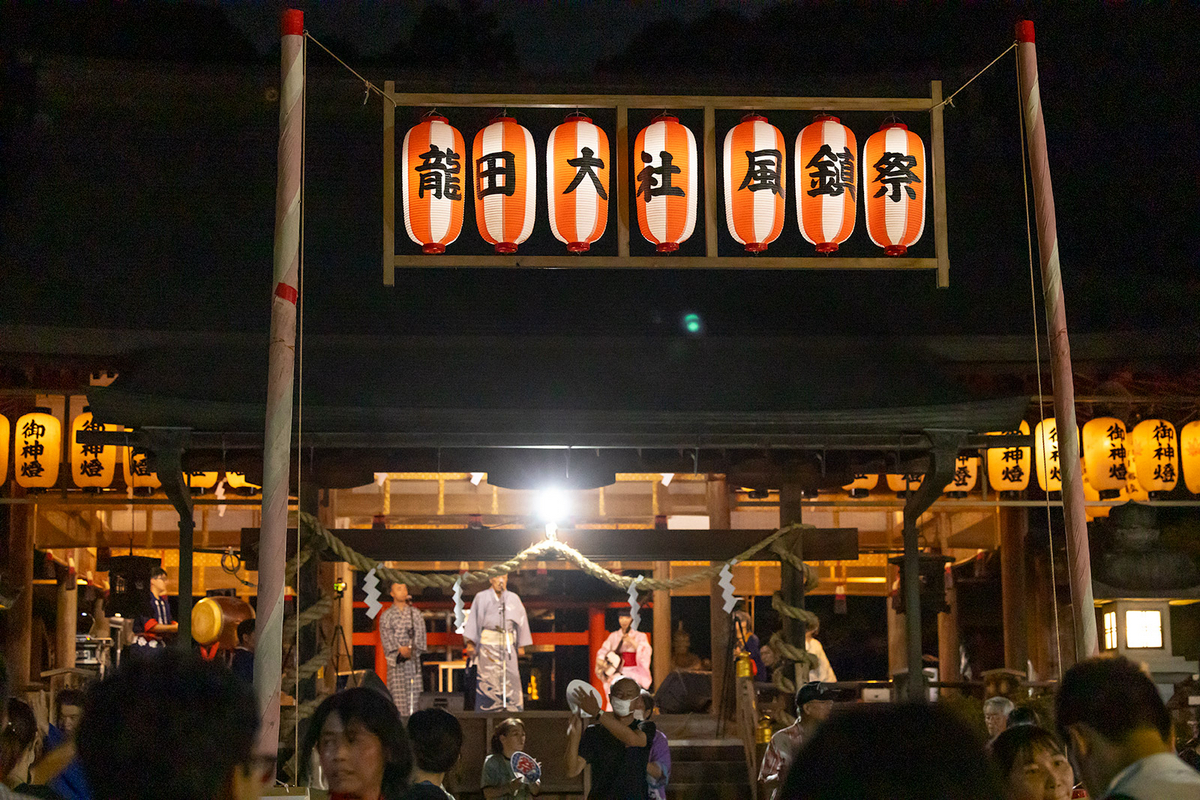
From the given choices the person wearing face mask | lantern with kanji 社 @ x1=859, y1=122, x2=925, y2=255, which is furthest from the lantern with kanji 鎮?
the person wearing face mask

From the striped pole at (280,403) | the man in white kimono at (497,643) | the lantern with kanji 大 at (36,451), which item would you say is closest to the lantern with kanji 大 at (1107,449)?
the man in white kimono at (497,643)

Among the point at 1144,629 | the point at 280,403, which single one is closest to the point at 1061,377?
the point at 280,403

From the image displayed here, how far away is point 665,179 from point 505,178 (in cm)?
132

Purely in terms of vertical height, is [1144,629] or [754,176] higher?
[754,176]

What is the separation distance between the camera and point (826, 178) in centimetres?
1009

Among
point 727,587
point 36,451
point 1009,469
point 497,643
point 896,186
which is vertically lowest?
point 497,643

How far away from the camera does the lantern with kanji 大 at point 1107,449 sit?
12.1m

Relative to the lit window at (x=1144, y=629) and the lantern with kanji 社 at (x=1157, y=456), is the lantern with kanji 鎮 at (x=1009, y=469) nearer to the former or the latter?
the lantern with kanji 社 at (x=1157, y=456)

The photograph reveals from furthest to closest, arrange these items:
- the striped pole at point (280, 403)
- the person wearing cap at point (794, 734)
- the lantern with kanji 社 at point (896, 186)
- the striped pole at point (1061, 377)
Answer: the lantern with kanji 社 at point (896, 186)
the person wearing cap at point (794, 734)
the striped pole at point (1061, 377)
the striped pole at point (280, 403)

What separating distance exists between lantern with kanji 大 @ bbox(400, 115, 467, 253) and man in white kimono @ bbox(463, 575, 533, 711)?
488 centimetres

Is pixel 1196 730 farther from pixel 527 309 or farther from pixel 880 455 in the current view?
pixel 527 309

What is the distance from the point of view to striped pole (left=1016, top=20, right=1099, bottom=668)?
749cm

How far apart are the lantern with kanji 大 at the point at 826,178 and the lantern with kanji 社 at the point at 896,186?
0.18 meters

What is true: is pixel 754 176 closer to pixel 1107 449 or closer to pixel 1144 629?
pixel 1107 449
